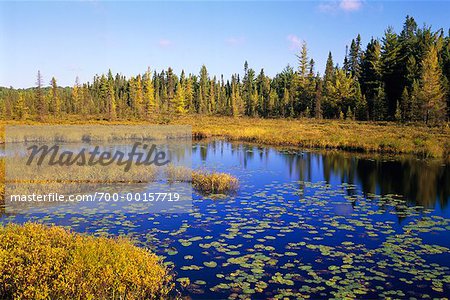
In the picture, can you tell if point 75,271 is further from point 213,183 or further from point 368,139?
point 368,139

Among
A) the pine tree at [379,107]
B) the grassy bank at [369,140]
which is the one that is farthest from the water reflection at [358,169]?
the pine tree at [379,107]

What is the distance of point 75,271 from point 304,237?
650cm

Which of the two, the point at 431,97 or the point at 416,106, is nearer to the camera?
the point at 431,97

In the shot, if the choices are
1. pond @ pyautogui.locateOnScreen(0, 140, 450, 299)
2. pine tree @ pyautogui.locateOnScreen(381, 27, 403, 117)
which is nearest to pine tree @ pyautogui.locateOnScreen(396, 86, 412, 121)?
pine tree @ pyautogui.locateOnScreen(381, 27, 403, 117)

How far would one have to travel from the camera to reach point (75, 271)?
20.2ft

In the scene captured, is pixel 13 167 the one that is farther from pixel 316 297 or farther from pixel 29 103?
pixel 29 103

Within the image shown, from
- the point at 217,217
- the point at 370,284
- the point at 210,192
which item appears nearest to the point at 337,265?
the point at 370,284

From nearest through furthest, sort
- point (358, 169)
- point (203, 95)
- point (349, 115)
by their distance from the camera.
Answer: point (358, 169) < point (349, 115) < point (203, 95)

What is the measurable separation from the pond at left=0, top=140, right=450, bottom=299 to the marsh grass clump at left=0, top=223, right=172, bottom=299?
0.97 metres

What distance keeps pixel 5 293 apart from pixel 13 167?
13.1 m

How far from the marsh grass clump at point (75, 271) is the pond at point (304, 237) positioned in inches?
38.2

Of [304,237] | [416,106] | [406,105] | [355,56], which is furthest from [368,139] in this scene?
[355,56]

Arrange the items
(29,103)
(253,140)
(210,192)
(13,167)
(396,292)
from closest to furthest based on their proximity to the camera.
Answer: (396,292), (210,192), (13,167), (253,140), (29,103)

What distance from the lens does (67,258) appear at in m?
6.82
